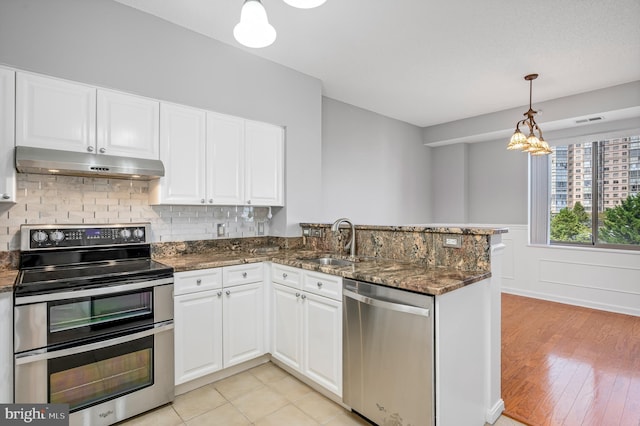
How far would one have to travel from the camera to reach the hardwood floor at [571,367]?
7.20ft

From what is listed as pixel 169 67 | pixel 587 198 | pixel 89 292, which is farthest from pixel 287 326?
pixel 587 198

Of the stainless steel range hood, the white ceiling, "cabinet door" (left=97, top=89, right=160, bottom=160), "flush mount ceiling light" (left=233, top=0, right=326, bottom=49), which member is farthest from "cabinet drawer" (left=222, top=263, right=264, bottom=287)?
the white ceiling

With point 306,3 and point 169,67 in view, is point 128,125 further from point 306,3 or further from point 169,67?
point 306,3

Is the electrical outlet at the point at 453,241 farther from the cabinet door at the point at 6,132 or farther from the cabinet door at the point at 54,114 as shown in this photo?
the cabinet door at the point at 6,132

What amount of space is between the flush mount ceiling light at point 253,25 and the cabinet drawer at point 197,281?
161 centimetres

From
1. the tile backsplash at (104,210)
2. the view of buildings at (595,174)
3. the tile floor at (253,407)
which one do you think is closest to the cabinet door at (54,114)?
the tile backsplash at (104,210)

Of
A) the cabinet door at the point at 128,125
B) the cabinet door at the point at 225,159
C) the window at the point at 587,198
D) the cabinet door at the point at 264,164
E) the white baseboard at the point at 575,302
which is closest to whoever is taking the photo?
the cabinet door at the point at 128,125

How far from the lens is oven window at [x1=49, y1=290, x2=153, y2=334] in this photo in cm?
186

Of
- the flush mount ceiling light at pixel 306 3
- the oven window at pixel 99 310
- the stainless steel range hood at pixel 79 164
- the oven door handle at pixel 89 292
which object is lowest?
the oven window at pixel 99 310

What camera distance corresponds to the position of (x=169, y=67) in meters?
2.70

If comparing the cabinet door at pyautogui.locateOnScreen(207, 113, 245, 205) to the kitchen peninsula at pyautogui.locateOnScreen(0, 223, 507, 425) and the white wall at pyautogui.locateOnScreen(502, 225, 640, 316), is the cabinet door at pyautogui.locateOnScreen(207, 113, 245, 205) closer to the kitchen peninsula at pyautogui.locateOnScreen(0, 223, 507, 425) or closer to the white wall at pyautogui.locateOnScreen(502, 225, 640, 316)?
the kitchen peninsula at pyautogui.locateOnScreen(0, 223, 507, 425)

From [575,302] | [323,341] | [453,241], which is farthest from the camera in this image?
[575,302]

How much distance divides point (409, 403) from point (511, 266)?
14.4 feet

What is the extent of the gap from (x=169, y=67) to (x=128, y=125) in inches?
25.7
